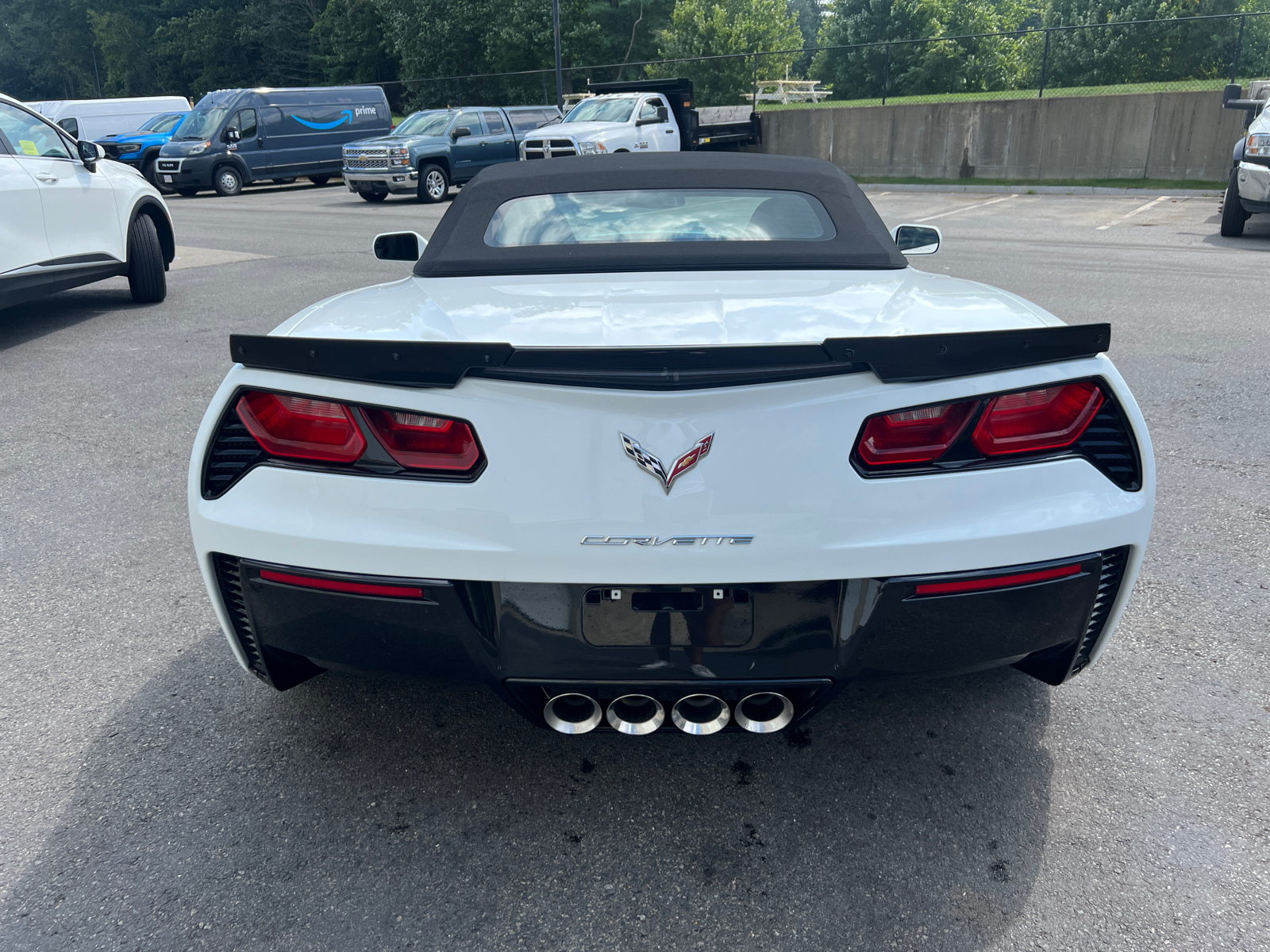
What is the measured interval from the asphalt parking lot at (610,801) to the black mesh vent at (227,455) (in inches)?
26.8

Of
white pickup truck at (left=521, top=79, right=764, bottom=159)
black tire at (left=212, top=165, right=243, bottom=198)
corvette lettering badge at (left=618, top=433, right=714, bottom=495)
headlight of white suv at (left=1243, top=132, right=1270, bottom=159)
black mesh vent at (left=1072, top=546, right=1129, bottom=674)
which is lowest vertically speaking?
black tire at (left=212, top=165, right=243, bottom=198)

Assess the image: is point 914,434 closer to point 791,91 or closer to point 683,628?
point 683,628

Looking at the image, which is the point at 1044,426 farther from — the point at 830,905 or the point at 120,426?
the point at 120,426

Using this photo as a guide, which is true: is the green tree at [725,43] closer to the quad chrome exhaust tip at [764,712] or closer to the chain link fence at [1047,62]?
the chain link fence at [1047,62]

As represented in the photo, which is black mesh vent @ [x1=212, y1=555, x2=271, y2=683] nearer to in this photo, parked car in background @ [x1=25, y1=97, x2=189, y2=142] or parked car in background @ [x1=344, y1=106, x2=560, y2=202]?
parked car in background @ [x1=344, y1=106, x2=560, y2=202]

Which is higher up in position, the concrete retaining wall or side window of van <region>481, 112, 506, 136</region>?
side window of van <region>481, 112, 506, 136</region>

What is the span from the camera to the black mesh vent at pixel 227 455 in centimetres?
214

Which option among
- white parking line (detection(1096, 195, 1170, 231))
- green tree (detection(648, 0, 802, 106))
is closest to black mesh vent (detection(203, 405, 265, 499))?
white parking line (detection(1096, 195, 1170, 231))

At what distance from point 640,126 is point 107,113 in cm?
1791

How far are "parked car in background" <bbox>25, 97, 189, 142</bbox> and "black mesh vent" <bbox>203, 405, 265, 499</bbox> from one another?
30.4 metres

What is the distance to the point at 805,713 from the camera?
2.08 meters

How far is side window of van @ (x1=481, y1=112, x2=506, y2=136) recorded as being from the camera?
21266 mm

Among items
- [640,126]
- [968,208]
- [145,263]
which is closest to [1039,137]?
[968,208]

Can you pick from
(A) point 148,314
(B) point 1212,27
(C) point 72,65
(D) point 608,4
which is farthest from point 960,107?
(C) point 72,65
